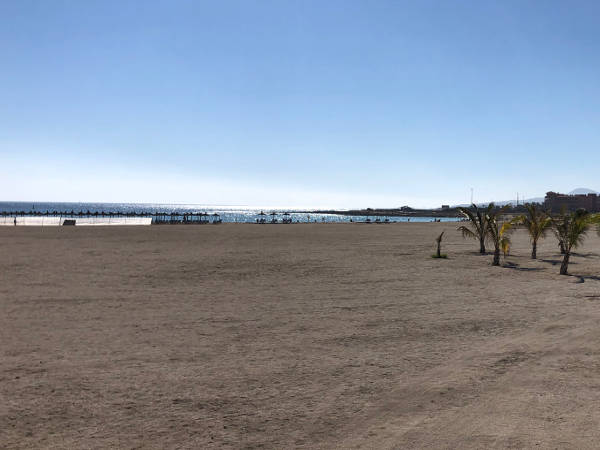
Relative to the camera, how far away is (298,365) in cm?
606

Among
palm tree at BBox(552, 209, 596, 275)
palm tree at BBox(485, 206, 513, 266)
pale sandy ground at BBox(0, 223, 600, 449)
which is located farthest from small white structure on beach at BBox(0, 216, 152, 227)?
palm tree at BBox(552, 209, 596, 275)

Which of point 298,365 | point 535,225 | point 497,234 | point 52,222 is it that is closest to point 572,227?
point 497,234

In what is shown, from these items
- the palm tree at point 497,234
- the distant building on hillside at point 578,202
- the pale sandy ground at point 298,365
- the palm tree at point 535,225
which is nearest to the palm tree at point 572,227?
the palm tree at point 497,234

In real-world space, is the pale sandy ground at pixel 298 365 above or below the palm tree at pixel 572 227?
below

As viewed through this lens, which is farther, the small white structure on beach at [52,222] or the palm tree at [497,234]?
the small white structure on beach at [52,222]

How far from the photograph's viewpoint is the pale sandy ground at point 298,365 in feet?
14.0

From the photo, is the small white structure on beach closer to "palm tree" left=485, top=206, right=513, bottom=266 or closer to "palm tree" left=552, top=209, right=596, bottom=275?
"palm tree" left=485, top=206, right=513, bottom=266

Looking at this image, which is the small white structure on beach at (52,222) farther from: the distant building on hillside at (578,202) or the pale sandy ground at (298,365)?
the distant building on hillside at (578,202)

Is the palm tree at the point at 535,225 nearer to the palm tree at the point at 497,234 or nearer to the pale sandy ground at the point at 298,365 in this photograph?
the palm tree at the point at 497,234

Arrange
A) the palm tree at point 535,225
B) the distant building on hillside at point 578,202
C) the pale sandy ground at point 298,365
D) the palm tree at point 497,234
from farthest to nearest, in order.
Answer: the distant building on hillside at point 578,202 → the palm tree at point 535,225 → the palm tree at point 497,234 → the pale sandy ground at point 298,365

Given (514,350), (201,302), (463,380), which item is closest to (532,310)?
(514,350)

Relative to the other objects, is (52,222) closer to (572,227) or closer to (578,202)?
(572,227)

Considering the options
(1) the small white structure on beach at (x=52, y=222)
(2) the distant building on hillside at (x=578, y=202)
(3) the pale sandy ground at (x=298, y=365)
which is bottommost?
(3) the pale sandy ground at (x=298, y=365)


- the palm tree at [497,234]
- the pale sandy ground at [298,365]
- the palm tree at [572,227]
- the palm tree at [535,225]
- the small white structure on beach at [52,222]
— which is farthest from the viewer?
the small white structure on beach at [52,222]
